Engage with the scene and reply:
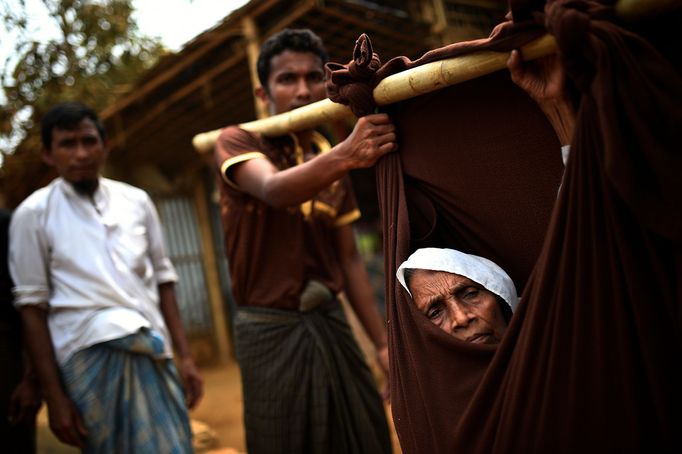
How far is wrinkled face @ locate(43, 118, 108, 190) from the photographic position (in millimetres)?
3121

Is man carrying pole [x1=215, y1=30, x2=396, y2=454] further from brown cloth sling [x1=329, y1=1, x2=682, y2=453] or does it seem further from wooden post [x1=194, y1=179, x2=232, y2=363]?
wooden post [x1=194, y1=179, x2=232, y2=363]

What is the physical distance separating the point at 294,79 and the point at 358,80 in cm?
98

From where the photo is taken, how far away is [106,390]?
9.44ft

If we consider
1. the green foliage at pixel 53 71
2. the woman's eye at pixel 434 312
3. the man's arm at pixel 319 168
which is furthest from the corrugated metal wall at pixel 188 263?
the woman's eye at pixel 434 312

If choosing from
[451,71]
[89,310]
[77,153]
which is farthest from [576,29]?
[77,153]

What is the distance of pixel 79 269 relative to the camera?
2965 millimetres

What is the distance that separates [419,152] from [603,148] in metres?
0.66

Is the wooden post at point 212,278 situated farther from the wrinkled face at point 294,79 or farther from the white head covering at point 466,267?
the white head covering at point 466,267

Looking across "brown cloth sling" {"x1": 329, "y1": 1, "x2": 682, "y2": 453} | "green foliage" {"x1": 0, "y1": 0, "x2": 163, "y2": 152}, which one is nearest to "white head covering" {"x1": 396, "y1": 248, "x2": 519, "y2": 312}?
"brown cloth sling" {"x1": 329, "y1": 1, "x2": 682, "y2": 453}

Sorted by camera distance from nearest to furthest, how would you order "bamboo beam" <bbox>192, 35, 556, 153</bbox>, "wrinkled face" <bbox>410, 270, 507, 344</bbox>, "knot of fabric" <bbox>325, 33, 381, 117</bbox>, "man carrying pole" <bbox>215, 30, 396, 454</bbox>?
"bamboo beam" <bbox>192, 35, 556, 153</bbox> → "wrinkled face" <bbox>410, 270, 507, 344</bbox> → "knot of fabric" <bbox>325, 33, 381, 117</bbox> → "man carrying pole" <bbox>215, 30, 396, 454</bbox>

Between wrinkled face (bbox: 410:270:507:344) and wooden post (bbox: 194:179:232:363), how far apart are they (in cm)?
900

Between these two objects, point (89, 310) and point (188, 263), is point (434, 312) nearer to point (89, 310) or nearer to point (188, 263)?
point (89, 310)

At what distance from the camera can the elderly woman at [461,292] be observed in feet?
5.38

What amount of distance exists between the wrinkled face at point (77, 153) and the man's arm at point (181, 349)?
2.35 ft
